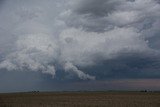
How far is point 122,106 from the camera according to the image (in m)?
50.7

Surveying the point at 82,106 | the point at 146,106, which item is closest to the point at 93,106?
the point at 82,106

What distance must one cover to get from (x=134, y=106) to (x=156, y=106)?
4172 mm

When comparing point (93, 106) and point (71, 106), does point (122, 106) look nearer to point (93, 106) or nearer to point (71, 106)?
point (93, 106)

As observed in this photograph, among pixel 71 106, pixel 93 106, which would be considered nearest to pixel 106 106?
pixel 93 106

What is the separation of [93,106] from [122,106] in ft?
18.4

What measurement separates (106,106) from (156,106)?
9.36 m

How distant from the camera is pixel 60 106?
173 feet

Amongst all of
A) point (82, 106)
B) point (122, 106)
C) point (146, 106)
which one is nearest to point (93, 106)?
point (82, 106)

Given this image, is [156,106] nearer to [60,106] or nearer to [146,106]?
[146,106]

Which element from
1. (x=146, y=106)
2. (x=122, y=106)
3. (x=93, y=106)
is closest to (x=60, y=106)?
(x=93, y=106)

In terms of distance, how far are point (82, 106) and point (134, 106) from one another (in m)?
9.95

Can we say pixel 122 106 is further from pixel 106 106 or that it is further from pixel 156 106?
pixel 156 106

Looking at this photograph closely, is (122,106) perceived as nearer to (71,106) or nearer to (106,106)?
(106,106)

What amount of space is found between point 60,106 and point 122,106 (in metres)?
12.0
